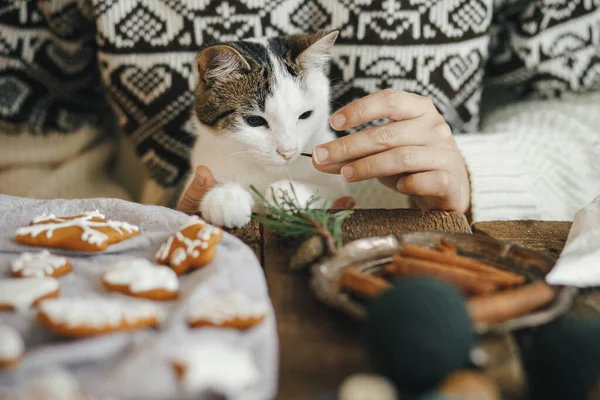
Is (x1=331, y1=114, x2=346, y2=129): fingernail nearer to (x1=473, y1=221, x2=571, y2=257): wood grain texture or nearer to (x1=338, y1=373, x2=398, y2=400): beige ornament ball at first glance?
(x1=473, y1=221, x2=571, y2=257): wood grain texture

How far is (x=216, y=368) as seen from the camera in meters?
0.40

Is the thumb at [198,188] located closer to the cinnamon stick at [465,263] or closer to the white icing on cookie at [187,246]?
the white icing on cookie at [187,246]

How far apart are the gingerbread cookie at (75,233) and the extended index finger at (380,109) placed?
1.30ft

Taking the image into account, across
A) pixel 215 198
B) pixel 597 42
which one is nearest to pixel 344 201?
pixel 215 198

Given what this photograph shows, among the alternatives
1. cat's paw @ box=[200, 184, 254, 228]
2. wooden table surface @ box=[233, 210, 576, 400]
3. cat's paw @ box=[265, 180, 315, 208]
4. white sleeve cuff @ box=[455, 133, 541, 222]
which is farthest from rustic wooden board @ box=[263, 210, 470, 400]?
white sleeve cuff @ box=[455, 133, 541, 222]

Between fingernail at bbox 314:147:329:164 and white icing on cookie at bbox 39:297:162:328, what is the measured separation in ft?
1.45

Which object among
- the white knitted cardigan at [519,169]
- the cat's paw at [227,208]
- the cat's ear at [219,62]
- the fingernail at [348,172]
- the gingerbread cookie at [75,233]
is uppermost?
the cat's ear at [219,62]

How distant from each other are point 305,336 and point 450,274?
0.52 feet

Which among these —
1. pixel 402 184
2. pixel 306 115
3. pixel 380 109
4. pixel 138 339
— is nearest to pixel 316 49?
pixel 306 115

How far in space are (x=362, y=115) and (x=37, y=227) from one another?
1.74 feet

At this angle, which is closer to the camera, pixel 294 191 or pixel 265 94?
pixel 294 191

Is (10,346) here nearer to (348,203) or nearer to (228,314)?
(228,314)

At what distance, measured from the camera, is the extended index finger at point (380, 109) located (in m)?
0.87

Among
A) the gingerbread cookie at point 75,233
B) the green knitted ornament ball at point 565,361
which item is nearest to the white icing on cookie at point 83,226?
the gingerbread cookie at point 75,233
